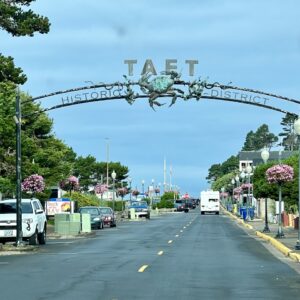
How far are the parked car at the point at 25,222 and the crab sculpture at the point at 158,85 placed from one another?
6.57 meters

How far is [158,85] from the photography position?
31.2 metres

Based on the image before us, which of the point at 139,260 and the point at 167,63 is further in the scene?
the point at 167,63

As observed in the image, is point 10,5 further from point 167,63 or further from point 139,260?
point 139,260

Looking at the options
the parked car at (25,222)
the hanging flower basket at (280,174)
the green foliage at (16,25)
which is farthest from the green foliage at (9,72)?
the hanging flower basket at (280,174)

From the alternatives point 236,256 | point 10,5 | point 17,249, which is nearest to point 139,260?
point 236,256

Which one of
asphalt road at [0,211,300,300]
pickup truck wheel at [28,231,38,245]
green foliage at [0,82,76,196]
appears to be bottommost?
asphalt road at [0,211,300,300]

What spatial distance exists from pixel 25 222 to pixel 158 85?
761 cm

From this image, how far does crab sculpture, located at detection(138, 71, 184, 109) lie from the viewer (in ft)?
102

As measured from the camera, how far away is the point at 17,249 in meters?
28.3

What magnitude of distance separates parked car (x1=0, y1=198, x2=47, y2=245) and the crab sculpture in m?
6.57

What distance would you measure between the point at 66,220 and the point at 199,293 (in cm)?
2964

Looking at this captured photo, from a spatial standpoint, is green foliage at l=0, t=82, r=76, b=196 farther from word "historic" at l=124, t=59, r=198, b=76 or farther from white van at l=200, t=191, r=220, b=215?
white van at l=200, t=191, r=220, b=215

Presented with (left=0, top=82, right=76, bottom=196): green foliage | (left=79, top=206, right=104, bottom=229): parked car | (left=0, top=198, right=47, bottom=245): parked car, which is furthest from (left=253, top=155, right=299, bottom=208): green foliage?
(left=79, top=206, right=104, bottom=229): parked car

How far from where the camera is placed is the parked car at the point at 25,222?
31.2 m
